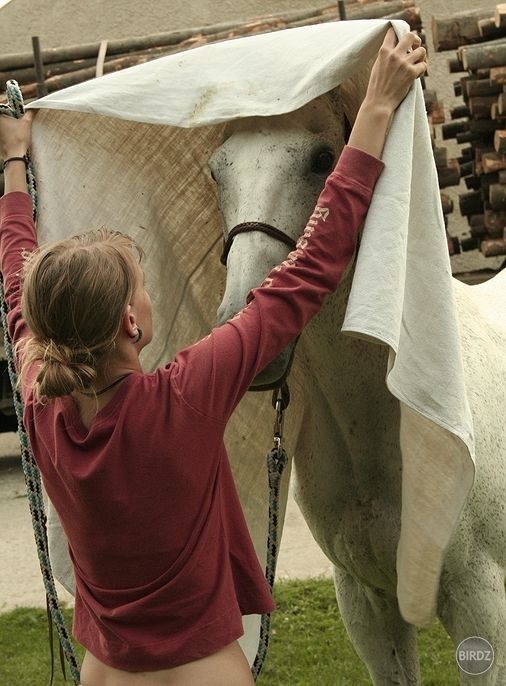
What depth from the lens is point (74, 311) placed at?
1.60 m

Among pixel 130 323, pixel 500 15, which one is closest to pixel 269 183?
pixel 130 323

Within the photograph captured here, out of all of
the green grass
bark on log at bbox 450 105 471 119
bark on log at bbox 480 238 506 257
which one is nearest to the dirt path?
the green grass

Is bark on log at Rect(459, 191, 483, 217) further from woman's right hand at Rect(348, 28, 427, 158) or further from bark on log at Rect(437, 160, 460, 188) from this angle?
woman's right hand at Rect(348, 28, 427, 158)

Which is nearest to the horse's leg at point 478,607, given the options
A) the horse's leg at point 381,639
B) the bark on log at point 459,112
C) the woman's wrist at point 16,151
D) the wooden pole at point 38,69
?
the horse's leg at point 381,639

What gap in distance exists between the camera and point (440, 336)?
6.16 ft

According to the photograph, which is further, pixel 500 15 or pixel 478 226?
pixel 478 226

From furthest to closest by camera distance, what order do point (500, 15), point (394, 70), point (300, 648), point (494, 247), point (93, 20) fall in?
point (93, 20) → point (494, 247) → point (500, 15) → point (300, 648) → point (394, 70)

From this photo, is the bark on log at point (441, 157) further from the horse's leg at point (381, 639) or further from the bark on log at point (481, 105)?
the horse's leg at point (381, 639)

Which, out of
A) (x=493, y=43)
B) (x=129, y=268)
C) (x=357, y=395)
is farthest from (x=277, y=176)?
(x=493, y=43)

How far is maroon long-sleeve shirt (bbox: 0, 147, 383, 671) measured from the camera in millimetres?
1628

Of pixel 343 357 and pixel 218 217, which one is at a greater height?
pixel 218 217

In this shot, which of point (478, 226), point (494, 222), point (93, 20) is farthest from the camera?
point (93, 20)

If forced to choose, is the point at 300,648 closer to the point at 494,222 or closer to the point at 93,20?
the point at 494,222

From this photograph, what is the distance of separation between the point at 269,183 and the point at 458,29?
570cm
